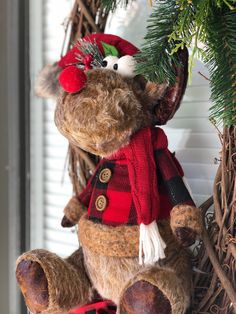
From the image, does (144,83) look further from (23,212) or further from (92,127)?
(23,212)

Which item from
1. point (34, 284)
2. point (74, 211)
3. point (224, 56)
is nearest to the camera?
point (224, 56)

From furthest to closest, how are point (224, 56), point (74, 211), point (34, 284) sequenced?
point (74, 211) < point (34, 284) < point (224, 56)

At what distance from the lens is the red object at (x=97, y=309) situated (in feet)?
2.34

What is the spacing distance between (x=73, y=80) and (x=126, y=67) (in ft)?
0.32

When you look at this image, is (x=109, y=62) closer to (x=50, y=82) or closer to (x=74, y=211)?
(x=50, y=82)

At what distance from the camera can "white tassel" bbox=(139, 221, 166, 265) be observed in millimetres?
622

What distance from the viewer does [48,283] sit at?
67 centimetres

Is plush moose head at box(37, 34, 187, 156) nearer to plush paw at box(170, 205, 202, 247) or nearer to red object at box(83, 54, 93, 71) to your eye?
red object at box(83, 54, 93, 71)

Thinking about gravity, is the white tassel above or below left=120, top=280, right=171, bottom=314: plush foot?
above

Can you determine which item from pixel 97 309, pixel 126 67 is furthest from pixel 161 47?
pixel 97 309

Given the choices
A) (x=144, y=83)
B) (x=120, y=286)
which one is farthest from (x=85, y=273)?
(x=144, y=83)

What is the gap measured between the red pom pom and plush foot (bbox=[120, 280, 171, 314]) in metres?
0.27

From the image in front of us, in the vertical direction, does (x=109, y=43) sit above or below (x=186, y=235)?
above

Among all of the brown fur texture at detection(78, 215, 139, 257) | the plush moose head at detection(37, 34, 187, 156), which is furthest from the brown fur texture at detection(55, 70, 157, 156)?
the brown fur texture at detection(78, 215, 139, 257)
